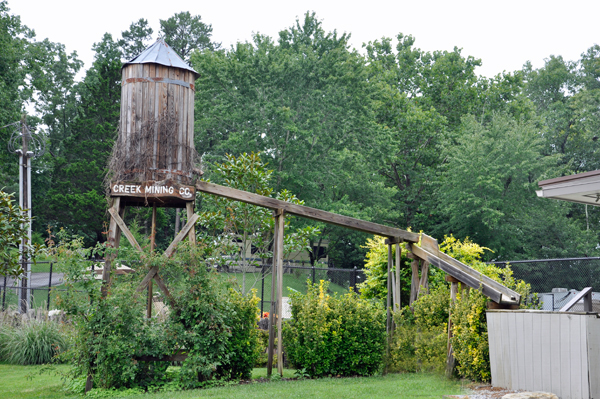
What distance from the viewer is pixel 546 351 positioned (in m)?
6.84

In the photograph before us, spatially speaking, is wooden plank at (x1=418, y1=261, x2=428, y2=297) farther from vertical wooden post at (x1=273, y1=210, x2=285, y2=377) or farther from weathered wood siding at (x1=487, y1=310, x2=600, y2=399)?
vertical wooden post at (x1=273, y1=210, x2=285, y2=377)

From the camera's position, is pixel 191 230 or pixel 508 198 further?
pixel 508 198

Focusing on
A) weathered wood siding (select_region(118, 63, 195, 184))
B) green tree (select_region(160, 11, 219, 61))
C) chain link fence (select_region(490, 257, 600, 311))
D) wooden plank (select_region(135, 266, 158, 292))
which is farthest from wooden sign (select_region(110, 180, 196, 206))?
green tree (select_region(160, 11, 219, 61))

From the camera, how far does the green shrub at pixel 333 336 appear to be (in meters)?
9.66

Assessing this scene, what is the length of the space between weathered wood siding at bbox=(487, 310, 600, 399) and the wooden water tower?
16.7ft

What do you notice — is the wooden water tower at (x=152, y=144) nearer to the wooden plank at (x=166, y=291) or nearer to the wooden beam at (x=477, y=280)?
the wooden plank at (x=166, y=291)

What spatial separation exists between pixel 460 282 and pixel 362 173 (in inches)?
805

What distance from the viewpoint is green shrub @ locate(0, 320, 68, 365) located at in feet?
41.4

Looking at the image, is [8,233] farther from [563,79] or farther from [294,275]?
[563,79]

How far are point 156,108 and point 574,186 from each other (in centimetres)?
670

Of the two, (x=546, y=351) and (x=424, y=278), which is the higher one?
(x=424, y=278)

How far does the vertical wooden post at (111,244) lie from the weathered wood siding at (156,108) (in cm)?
59

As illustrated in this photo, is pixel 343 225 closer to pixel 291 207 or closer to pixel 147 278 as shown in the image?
pixel 291 207

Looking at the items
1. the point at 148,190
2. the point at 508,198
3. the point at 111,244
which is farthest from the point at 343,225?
the point at 508,198
